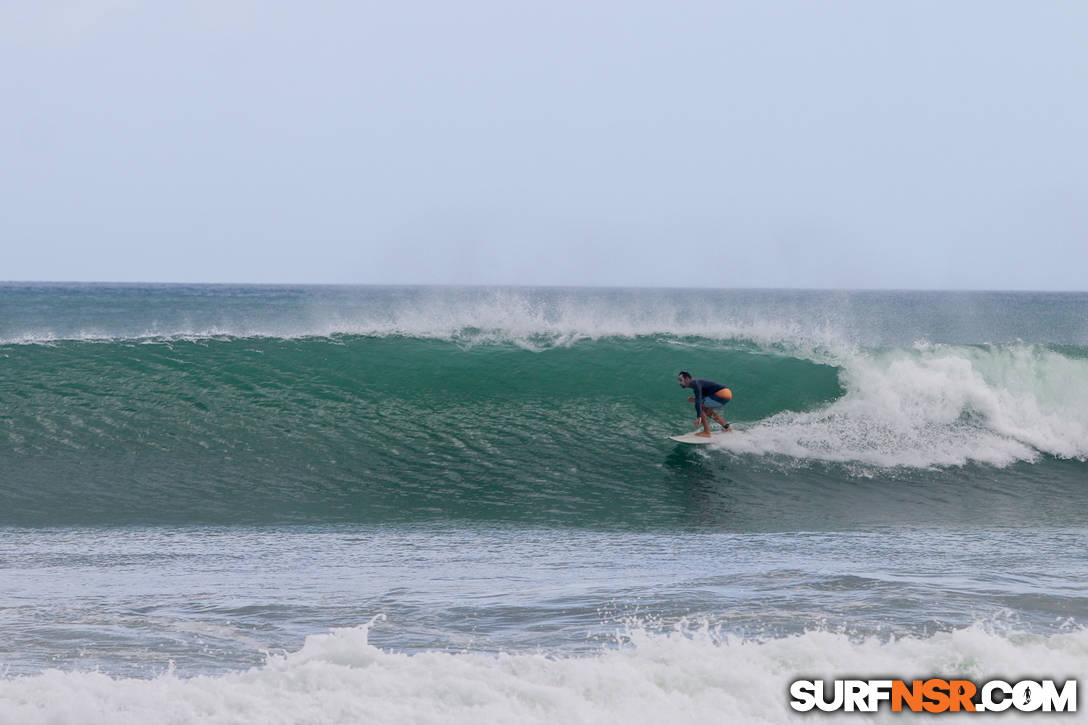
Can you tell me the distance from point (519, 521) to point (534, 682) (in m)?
5.88

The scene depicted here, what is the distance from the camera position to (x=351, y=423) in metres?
14.4

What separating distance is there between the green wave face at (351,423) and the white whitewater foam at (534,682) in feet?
19.2

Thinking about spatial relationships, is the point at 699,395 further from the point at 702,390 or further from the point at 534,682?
the point at 534,682

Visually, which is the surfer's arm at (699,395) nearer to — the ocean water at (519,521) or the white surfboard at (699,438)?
the white surfboard at (699,438)

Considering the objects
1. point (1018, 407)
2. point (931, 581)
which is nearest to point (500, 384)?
point (1018, 407)

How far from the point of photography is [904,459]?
44.3 feet

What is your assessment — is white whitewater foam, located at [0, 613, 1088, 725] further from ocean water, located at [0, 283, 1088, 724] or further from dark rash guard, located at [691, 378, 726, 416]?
dark rash guard, located at [691, 378, 726, 416]

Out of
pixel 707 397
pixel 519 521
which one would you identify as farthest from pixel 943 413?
pixel 519 521

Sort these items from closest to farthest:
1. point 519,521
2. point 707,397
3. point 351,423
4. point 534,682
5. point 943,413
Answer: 1. point 534,682
2. point 519,521
3. point 707,397
4. point 351,423
5. point 943,413

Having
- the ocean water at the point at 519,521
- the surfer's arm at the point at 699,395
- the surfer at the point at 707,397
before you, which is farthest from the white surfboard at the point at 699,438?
the surfer's arm at the point at 699,395

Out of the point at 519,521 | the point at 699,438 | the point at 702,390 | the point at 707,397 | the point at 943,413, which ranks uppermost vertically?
the point at 702,390

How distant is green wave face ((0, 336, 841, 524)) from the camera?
11336 mm

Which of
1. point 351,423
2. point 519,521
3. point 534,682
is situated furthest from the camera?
point 351,423

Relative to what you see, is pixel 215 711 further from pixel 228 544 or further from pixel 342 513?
pixel 342 513
